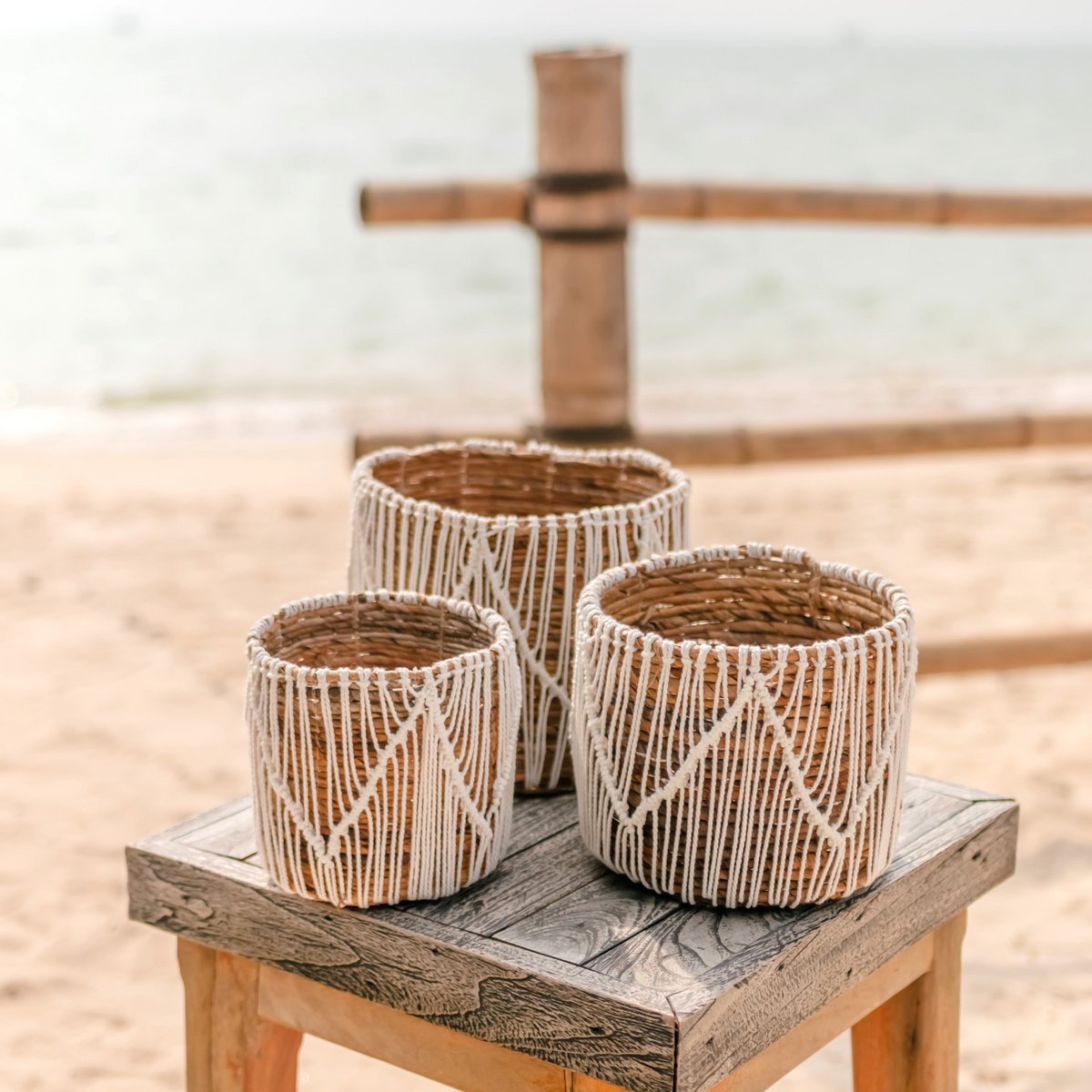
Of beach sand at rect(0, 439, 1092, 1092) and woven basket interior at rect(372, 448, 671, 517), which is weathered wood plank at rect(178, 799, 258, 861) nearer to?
woven basket interior at rect(372, 448, 671, 517)

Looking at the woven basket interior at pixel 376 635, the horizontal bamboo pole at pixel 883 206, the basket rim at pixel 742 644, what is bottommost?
the woven basket interior at pixel 376 635

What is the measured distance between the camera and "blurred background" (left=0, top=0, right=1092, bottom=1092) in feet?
5.95

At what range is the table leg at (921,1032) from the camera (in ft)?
3.35

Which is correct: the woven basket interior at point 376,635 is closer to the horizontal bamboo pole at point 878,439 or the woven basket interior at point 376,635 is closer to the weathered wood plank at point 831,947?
the weathered wood plank at point 831,947

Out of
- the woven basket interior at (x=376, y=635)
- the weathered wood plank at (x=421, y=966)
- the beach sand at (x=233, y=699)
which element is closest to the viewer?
the weathered wood plank at (x=421, y=966)

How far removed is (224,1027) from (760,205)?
1454mm

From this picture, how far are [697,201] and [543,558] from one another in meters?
1.17

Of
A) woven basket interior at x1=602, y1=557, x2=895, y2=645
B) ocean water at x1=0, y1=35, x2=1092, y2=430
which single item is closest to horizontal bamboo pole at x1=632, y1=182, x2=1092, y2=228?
woven basket interior at x1=602, y1=557, x2=895, y2=645

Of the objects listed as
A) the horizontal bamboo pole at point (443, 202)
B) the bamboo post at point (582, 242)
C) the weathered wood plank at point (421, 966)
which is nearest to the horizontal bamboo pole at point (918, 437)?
the bamboo post at point (582, 242)

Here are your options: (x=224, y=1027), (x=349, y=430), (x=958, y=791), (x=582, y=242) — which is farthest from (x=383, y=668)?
(x=349, y=430)

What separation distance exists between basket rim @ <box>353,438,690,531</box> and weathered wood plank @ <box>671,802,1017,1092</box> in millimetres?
295

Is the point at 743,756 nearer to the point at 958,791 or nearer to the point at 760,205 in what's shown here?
the point at 958,791

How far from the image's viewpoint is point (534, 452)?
44.8 inches

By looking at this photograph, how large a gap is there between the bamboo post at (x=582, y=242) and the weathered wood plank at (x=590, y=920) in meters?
1.14
